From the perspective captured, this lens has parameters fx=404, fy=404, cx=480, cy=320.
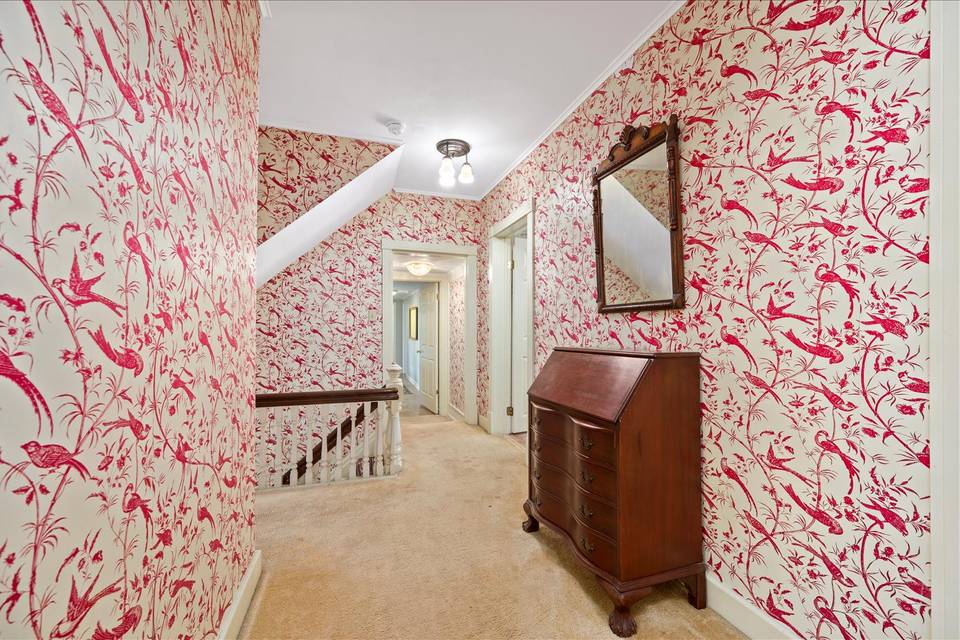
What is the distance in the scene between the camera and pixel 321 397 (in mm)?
2775

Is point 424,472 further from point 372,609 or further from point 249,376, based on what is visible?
point 249,376

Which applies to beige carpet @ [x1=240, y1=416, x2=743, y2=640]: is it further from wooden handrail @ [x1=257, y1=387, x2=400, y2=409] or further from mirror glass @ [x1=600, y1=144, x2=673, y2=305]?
mirror glass @ [x1=600, y1=144, x2=673, y2=305]

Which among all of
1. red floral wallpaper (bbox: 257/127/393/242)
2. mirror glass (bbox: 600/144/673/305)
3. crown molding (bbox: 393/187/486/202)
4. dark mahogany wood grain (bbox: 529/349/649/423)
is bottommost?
dark mahogany wood grain (bbox: 529/349/649/423)

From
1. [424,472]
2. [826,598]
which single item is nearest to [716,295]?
[826,598]

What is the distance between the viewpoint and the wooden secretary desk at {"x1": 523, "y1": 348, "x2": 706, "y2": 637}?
5.00 feet

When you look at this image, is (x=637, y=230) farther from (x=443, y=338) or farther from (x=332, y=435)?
(x=443, y=338)

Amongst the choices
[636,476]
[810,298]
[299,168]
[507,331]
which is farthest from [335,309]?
[810,298]

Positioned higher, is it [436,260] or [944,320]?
[436,260]

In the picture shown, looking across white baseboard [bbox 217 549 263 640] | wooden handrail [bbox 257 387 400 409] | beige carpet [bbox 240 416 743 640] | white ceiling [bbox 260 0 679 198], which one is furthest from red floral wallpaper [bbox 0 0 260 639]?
wooden handrail [bbox 257 387 400 409]

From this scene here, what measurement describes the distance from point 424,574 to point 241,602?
0.72 metres

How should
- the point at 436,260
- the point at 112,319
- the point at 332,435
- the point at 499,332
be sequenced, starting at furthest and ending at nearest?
the point at 436,260
the point at 499,332
the point at 332,435
the point at 112,319

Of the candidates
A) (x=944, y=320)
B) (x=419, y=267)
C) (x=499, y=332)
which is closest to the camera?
(x=944, y=320)

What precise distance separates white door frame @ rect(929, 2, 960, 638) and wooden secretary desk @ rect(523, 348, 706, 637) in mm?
699

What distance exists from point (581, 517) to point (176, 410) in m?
1.50
